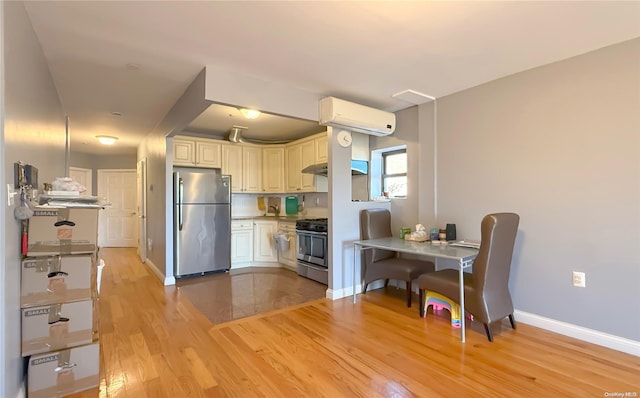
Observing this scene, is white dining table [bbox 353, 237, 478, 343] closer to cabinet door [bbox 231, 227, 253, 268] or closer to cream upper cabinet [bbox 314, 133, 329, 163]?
cream upper cabinet [bbox 314, 133, 329, 163]

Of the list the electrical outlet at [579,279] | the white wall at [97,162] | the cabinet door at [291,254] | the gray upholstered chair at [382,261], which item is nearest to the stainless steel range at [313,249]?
the cabinet door at [291,254]

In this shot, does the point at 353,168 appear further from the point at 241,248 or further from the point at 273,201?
the point at 241,248

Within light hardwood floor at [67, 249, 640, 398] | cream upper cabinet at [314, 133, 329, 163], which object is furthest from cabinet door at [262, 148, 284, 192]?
light hardwood floor at [67, 249, 640, 398]

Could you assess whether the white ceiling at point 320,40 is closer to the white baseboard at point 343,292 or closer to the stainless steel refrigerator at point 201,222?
the stainless steel refrigerator at point 201,222

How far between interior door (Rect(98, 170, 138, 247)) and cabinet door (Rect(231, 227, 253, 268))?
13.5 ft

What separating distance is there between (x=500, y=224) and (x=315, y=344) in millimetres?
1772

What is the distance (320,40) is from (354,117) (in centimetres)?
123

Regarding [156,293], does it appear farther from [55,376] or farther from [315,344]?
[315,344]

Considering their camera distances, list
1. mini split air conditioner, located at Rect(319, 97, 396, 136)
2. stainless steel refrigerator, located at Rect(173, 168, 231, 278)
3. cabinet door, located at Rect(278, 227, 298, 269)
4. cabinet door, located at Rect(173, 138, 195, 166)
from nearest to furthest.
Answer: mini split air conditioner, located at Rect(319, 97, 396, 136), stainless steel refrigerator, located at Rect(173, 168, 231, 278), cabinet door, located at Rect(173, 138, 195, 166), cabinet door, located at Rect(278, 227, 298, 269)

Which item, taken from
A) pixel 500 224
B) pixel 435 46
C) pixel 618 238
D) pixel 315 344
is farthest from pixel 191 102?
pixel 618 238

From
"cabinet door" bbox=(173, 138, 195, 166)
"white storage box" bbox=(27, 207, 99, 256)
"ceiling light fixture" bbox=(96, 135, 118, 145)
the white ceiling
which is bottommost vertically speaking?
"white storage box" bbox=(27, 207, 99, 256)

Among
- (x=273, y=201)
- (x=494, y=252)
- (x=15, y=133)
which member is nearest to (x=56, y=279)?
(x=15, y=133)

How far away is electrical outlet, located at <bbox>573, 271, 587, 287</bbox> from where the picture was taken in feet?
8.13

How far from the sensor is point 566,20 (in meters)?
2.01
